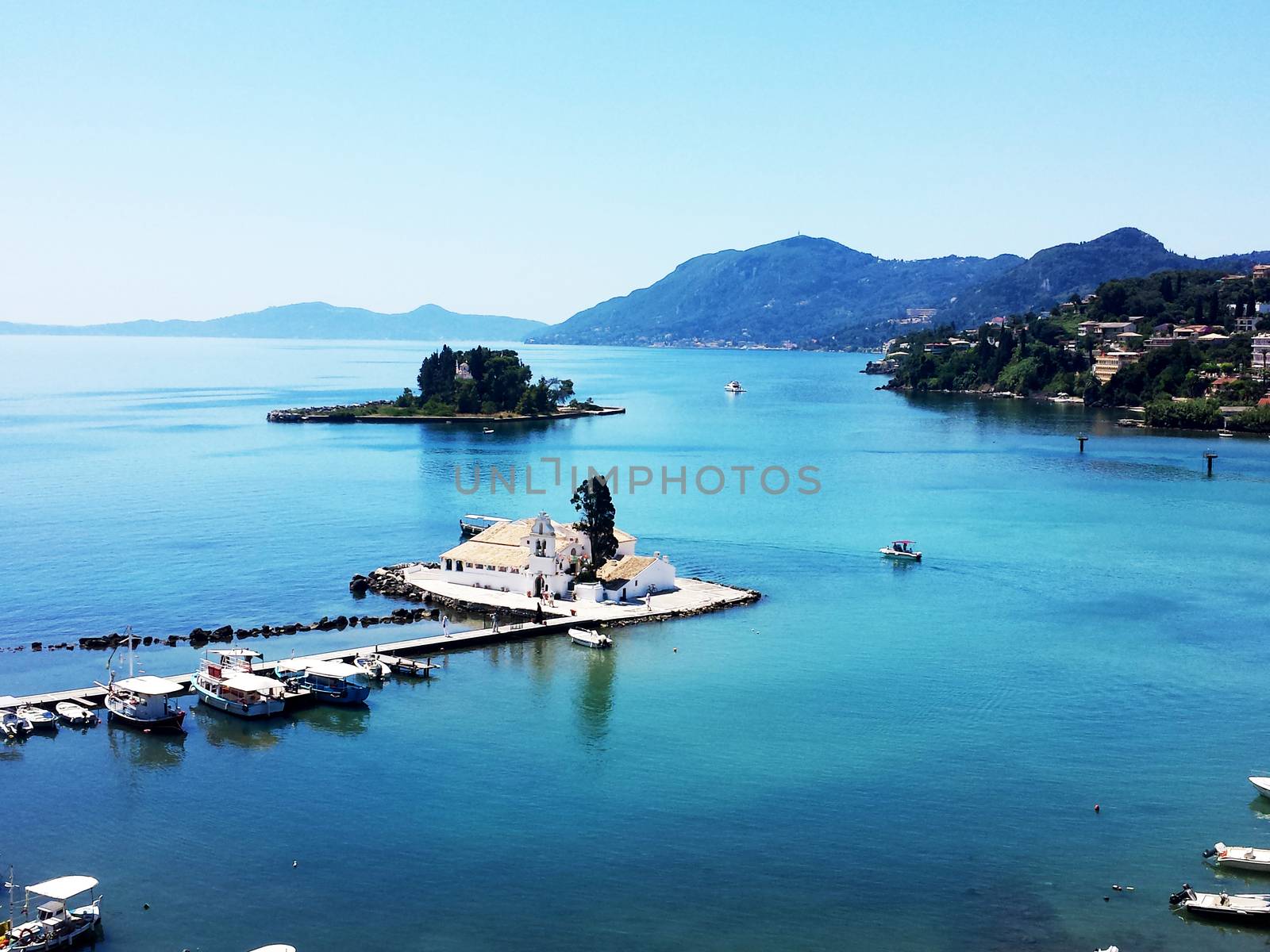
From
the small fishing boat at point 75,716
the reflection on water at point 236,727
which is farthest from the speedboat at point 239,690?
the small fishing boat at point 75,716

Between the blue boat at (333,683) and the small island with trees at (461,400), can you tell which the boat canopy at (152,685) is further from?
the small island with trees at (461,400)

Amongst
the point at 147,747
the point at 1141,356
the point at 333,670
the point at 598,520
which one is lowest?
the point at 147,747

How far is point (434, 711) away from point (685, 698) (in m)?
6.75

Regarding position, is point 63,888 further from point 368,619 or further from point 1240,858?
point 1240,858

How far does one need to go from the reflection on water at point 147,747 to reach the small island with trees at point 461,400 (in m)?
86.4

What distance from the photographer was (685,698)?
3272 centimetres

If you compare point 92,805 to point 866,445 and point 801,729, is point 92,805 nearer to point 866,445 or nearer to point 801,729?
point 801,729

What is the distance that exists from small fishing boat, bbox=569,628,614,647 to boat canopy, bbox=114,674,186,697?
38.8 ft

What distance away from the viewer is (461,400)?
11788cm

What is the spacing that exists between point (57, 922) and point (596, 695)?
626 inches

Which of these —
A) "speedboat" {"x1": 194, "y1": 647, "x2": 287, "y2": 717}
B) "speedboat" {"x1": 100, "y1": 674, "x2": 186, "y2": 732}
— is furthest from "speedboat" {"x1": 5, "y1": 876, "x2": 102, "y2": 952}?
"speedboat" {"x1": 194, "y1": 647, "x2": 287, "y2": 717}

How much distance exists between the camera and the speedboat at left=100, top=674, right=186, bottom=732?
30375mm

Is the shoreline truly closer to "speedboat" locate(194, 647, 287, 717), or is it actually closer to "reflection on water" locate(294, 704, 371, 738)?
"speedboat" locate(194, 647, 287, 717)

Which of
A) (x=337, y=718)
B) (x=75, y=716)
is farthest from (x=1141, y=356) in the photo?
(x=75, y=716)
